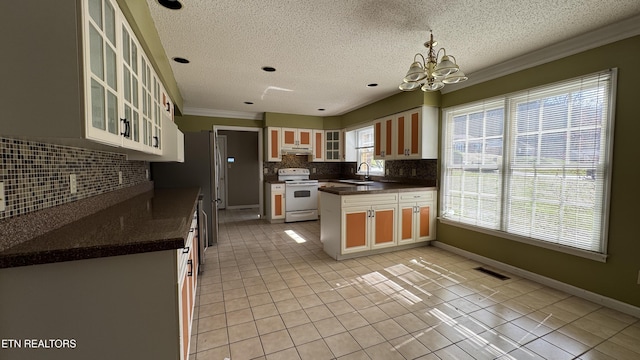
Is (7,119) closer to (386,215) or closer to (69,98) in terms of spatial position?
(69,98)

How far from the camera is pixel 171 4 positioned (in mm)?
1930

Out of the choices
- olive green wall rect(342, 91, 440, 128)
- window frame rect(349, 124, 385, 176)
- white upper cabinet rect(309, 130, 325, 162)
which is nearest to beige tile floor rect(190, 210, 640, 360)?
olive green wall rect(342, 91, 440, 128)

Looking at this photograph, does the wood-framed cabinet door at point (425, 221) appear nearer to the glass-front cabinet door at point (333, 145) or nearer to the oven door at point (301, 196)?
the oven door at point (301, 196)

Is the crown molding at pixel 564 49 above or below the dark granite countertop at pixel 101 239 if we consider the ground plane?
above

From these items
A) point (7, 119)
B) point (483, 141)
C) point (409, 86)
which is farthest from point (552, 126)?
point (7, 119)

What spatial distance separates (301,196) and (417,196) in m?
2.71

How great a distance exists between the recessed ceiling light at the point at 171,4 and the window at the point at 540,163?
11.1ft

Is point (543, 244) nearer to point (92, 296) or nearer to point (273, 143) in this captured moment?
point (92, 296)

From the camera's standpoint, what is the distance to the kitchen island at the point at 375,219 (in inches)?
134

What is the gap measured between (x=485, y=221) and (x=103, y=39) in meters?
3.91

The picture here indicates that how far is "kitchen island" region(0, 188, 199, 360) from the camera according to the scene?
957 mm

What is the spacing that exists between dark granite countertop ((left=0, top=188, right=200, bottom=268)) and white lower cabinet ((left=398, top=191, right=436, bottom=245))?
2.94 metres

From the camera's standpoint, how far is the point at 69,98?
0.94m

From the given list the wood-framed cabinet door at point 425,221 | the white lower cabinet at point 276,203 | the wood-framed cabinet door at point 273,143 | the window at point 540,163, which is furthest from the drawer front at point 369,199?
the wood-framed cabinet door at point 273,143
